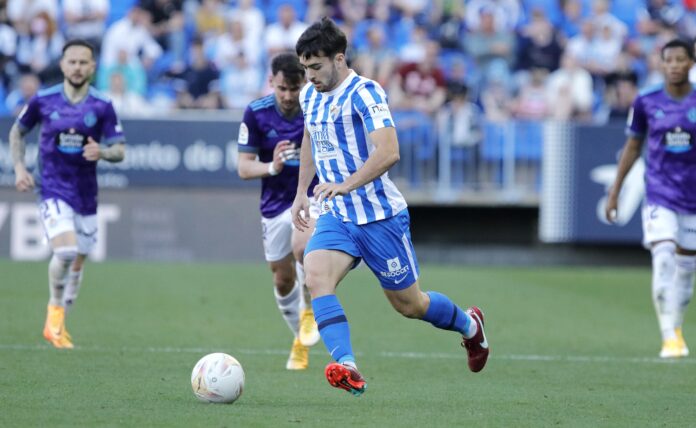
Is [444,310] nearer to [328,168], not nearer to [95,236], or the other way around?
[328,168]

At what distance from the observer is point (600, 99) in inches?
862

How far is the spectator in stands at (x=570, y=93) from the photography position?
818 inches

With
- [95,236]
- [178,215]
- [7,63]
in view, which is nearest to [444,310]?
[95,236]

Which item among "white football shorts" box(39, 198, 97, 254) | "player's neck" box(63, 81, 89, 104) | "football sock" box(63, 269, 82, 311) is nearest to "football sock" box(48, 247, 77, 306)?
"white football shorts" box(39, 198, 97, 254)

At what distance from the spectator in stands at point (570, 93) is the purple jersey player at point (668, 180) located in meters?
9.80

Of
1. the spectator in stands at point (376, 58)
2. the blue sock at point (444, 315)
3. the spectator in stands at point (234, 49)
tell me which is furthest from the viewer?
the spectator in stands at point (234, 49)

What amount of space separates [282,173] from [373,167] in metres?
2.56

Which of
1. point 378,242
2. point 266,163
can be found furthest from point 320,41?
point 266,163

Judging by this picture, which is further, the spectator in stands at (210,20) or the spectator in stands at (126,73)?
the spectator in stands at (210,20)

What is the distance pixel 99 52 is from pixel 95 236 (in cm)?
1124

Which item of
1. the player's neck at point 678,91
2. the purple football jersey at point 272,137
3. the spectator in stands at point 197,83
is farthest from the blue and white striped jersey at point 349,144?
the spectator in stands at point 197,83

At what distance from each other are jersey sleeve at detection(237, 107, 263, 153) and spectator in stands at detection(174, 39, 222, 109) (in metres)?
11.4

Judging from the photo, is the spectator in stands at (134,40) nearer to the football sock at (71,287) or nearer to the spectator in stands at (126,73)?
the spectator in stands at (126,73)

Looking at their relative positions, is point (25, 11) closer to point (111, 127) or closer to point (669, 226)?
point (111, 127)
